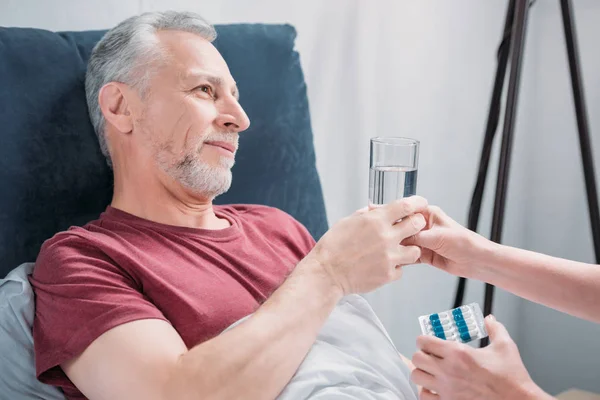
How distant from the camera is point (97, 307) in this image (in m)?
1.12

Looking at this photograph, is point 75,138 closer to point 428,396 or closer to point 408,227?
point 408,227

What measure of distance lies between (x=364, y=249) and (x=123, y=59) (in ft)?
2.07

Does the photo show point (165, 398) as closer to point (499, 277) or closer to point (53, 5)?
point (499, 277)

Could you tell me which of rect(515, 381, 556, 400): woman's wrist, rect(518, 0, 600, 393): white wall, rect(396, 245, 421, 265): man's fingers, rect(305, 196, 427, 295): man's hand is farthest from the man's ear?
rect(518, 0, 600, 393): white wall

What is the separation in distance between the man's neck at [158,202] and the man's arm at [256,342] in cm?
33

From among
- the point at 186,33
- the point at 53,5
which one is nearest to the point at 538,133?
the point at 186,33

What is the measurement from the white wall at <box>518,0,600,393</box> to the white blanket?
152 cm

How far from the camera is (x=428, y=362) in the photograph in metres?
1.23

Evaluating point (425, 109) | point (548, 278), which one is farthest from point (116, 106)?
point (425, 109)

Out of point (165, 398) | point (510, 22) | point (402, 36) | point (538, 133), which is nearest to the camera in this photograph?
point (165, 398)

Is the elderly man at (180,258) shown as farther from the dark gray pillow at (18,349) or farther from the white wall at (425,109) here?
the white wall at (425,109)

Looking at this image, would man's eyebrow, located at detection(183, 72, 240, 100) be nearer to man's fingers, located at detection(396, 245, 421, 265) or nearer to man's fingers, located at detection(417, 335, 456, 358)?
man's fingers, located at detection(396, 245, 421, 265)

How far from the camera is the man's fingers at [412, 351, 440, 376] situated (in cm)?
123

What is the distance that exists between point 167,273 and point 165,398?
28 centimetres
